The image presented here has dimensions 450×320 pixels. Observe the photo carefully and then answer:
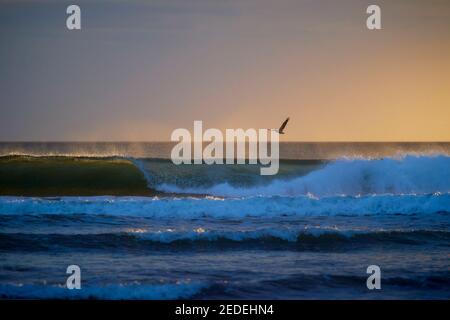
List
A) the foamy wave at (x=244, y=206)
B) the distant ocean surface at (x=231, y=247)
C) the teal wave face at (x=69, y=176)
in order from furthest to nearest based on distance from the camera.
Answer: the teal wave face at (x=69, y=176) < the foamy wave at (x=244, y=206) < the distant ocean surface at (x=231, y=247)

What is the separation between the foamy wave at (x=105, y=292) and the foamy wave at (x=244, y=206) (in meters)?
5.91

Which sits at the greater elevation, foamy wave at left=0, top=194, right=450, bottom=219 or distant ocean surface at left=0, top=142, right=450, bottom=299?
foamy wave at left=0, top=194, right=450, bottom=219

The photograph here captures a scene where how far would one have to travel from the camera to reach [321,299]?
7.78 meters

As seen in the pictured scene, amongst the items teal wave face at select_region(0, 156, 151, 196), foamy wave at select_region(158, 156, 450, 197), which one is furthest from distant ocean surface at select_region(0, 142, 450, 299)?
teal wave face at select_region(0, 156, 151, 196)

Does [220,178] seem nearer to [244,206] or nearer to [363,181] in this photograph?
[363,181]

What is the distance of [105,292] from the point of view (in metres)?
7.86

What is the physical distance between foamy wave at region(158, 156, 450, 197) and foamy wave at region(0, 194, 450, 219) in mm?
5009

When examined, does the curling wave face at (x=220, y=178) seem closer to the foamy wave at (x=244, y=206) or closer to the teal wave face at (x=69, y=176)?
the teal wave face at (x=69, y=176)

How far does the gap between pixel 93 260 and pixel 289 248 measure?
361 cm

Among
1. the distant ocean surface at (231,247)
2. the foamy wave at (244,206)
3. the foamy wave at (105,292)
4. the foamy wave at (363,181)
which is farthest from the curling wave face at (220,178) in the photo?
the foamy wave at (105,292)

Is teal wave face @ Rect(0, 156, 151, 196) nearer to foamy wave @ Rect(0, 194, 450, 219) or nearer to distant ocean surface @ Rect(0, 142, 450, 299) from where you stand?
distant ocean surface @ Rect(0, 142, 450, 299)

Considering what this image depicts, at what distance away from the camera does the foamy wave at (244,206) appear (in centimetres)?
1406

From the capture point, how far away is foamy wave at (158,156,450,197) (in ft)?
66.0

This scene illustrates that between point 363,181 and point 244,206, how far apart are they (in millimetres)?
7860
